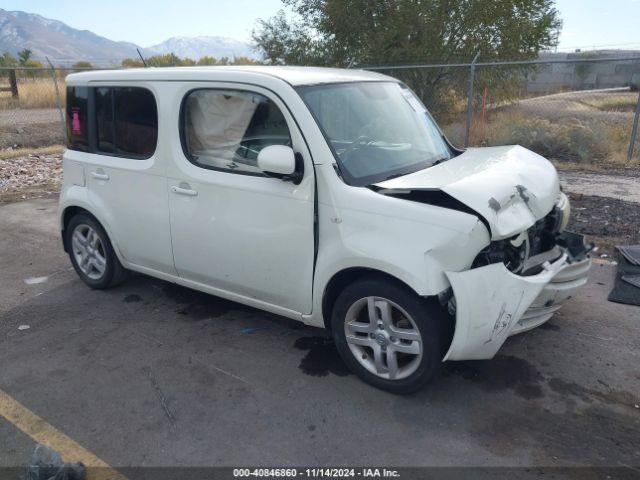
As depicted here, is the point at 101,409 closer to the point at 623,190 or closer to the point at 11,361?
the point at 11,361

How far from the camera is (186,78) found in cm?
384

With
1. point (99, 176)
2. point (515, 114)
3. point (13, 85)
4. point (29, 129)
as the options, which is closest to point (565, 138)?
point (515, 114)

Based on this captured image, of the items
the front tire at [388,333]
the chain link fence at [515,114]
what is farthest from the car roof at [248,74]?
the chain link fence at [515,114]

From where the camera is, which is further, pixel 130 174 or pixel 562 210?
pixel 130 174

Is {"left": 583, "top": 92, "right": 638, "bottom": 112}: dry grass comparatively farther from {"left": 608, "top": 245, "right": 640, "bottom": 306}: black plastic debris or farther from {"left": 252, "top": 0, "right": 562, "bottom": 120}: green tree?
{"left": 608, "top": 245, "right": 640, "bottom": 306}: black plastic debris

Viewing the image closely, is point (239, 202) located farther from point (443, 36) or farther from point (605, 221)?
point (443, 36)

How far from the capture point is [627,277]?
475 centimetres

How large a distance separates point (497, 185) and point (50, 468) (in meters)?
2.86

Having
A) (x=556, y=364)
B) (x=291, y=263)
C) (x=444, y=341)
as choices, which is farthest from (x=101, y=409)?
(x=556, y=364)

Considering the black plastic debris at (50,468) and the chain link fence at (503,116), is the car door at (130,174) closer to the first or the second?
the black plastic debris at (50,468)

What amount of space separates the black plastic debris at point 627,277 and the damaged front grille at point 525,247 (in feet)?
4.05

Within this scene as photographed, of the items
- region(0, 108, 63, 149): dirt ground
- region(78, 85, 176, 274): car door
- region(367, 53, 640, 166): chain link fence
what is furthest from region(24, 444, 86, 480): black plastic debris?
region(0, 108, 63, 149): dirt ground

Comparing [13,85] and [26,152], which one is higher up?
[13,85]

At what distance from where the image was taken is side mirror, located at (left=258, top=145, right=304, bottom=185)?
10.5ft
